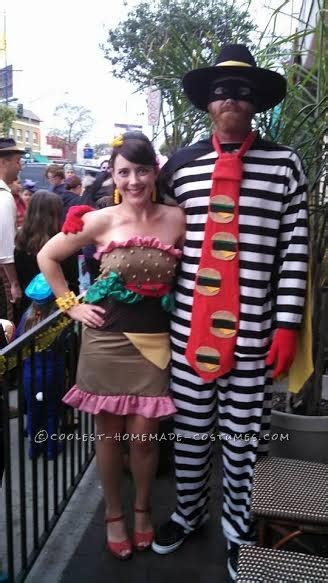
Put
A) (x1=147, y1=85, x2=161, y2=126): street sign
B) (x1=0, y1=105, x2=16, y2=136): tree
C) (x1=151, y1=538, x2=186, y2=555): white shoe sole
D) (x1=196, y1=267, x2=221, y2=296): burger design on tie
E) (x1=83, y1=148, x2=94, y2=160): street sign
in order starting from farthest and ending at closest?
(x1=0, y1=105, x2=16, y2=136): tree
(x1=83, y1=148, x2=94, y2=160): street sign
(x1=147, y1=85, x2=161, y2=126): street sign
(x1=151, y1=538, x2=186, y2=555): white shoe sole
(x1=196, y1=267, x2=221, y2=296): burger design on tie

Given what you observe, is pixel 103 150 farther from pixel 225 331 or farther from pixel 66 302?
pixel 225 331

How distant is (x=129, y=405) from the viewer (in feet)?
7.10

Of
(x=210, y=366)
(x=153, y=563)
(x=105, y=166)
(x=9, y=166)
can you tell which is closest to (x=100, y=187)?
(x=105, y=166)

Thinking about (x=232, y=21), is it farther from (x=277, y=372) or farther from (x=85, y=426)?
(x=85, y=426)

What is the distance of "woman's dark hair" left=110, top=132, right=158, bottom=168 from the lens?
2.05 meters

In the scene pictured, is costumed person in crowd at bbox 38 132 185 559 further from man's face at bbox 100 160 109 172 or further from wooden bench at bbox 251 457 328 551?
wooden bench at bbox 251 457 328 551

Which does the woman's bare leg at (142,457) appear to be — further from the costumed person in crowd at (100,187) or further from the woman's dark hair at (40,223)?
the woman's dark hair at (40,223)

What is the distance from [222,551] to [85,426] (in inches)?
45.0

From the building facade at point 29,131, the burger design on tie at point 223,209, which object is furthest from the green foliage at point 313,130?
the building facade at point 29,131

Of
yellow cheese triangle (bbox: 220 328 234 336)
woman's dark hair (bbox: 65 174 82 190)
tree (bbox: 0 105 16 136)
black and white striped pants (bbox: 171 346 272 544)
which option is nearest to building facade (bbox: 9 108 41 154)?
tree (bbox: 0 105 16 136)

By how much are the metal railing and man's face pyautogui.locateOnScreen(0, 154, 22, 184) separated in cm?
Result: 195

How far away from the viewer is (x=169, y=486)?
289 centimetres

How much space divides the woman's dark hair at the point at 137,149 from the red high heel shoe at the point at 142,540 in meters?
1.46

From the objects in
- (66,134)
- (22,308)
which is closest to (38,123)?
(66,134)
